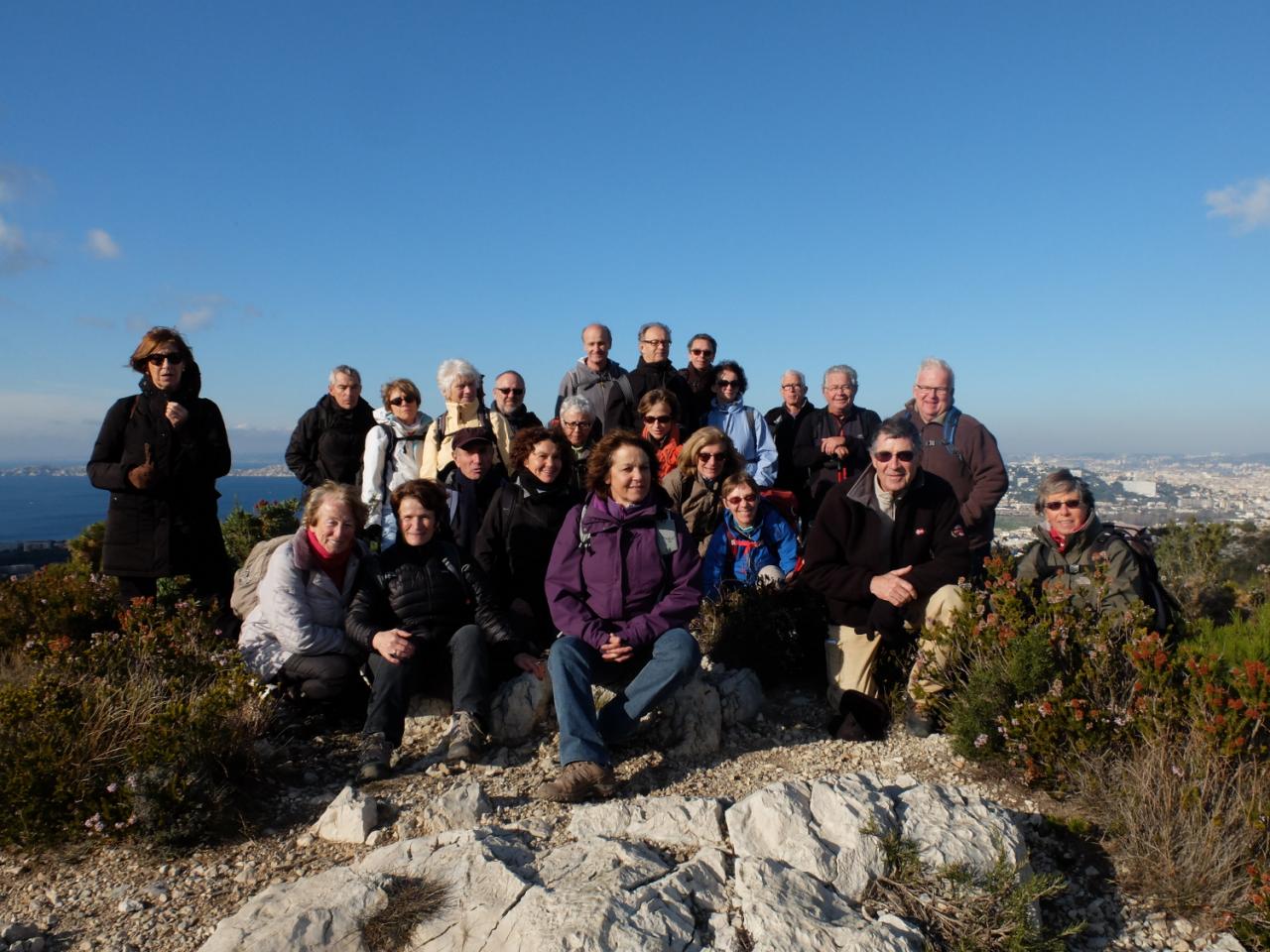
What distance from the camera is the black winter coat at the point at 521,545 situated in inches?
229

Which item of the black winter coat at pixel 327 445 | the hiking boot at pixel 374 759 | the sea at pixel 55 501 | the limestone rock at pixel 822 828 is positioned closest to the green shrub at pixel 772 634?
the limestone rock at pixel 822 828

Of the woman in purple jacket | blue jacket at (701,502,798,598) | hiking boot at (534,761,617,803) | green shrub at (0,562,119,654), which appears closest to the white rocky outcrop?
hiking boot at (534,761,617,803)

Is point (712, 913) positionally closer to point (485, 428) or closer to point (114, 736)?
point (114, 736)

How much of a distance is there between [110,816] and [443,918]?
1908mm

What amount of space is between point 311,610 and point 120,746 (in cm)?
125

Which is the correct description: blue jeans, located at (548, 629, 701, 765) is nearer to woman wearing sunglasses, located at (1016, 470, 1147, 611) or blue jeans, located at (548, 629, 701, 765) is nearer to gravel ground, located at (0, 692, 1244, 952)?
gravel ground, located at (0, 692, 1244, 952)

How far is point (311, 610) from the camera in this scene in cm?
501

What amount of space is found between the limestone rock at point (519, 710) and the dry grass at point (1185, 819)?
299 centimetres

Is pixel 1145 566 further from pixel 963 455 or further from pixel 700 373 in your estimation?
pixel 700 373

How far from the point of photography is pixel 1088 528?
4.92 metres

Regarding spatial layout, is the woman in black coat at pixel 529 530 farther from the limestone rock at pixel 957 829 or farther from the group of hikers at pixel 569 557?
the limestone rock at pixel 957 829

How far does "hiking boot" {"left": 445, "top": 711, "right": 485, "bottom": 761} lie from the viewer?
179 inches

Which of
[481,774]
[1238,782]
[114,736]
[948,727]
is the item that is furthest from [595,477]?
[1238,782]

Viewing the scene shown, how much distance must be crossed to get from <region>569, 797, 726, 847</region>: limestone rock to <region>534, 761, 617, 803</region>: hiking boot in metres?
0.27
